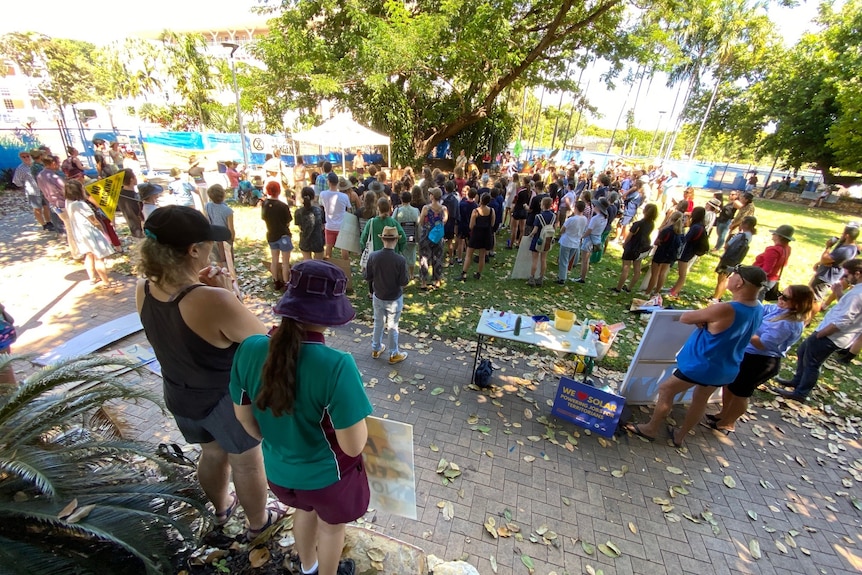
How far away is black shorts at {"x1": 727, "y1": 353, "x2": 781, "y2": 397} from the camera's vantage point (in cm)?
425

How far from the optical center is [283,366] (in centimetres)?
160

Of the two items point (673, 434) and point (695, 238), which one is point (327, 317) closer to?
point (673, 434)

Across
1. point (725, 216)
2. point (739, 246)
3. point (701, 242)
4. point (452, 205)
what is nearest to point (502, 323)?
point (452, 205)

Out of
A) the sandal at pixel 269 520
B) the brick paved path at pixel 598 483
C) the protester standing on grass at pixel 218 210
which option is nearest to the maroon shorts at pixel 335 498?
the sandal at pixel 269 520

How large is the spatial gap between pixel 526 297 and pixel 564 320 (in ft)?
10.1

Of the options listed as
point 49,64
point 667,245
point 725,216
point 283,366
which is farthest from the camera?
point 49,64

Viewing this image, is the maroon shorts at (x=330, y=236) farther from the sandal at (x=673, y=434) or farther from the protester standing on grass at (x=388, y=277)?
the sandal at (x=673, y=434)

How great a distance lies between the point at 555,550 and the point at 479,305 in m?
4.79

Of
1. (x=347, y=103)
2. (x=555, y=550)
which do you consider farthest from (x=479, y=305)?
(x=347, y=103)

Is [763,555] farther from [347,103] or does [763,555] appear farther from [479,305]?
[347,103]

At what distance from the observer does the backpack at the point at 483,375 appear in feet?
16.8

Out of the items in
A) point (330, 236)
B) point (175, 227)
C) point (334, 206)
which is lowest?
point (330, 236)

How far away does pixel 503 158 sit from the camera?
24.5 m

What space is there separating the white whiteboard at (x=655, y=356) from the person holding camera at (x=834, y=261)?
402cm
